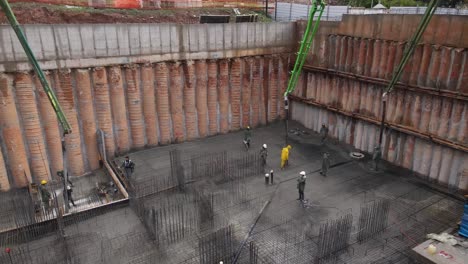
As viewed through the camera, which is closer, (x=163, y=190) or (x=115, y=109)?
(x=163, y=190)

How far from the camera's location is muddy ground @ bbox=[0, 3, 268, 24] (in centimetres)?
2264

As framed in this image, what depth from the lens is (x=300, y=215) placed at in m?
13.8

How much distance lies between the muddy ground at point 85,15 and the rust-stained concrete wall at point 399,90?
12148mm

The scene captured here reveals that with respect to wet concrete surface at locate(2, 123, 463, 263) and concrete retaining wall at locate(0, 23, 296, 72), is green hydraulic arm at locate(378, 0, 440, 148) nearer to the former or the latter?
wet concrete surface at locate(2, 123, 463, 263)

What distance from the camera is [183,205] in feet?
47.4

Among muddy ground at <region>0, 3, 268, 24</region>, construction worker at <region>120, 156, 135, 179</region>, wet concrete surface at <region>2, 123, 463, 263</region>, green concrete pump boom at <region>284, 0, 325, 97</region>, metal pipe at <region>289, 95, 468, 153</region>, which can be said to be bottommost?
wet concrete surface at <region>2, 123, 463, 263</region>

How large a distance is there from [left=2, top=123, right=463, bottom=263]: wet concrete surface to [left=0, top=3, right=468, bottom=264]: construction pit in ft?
0.23

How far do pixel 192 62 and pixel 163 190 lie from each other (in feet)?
25.5

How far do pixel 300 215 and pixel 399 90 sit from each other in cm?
804

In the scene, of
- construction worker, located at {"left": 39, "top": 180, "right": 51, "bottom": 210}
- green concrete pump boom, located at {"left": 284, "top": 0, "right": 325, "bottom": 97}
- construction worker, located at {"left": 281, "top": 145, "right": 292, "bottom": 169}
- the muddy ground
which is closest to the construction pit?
construction worker, located at {"left": 39, "top": 180, "right": 51, "bottom": 210}

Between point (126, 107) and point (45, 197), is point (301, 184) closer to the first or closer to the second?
point (45, 197)

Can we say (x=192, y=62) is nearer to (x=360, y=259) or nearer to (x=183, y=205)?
(x=183, y=205)

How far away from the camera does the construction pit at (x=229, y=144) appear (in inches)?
484

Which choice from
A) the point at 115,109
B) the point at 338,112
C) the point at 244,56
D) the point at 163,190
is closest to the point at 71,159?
the point at 115,109
